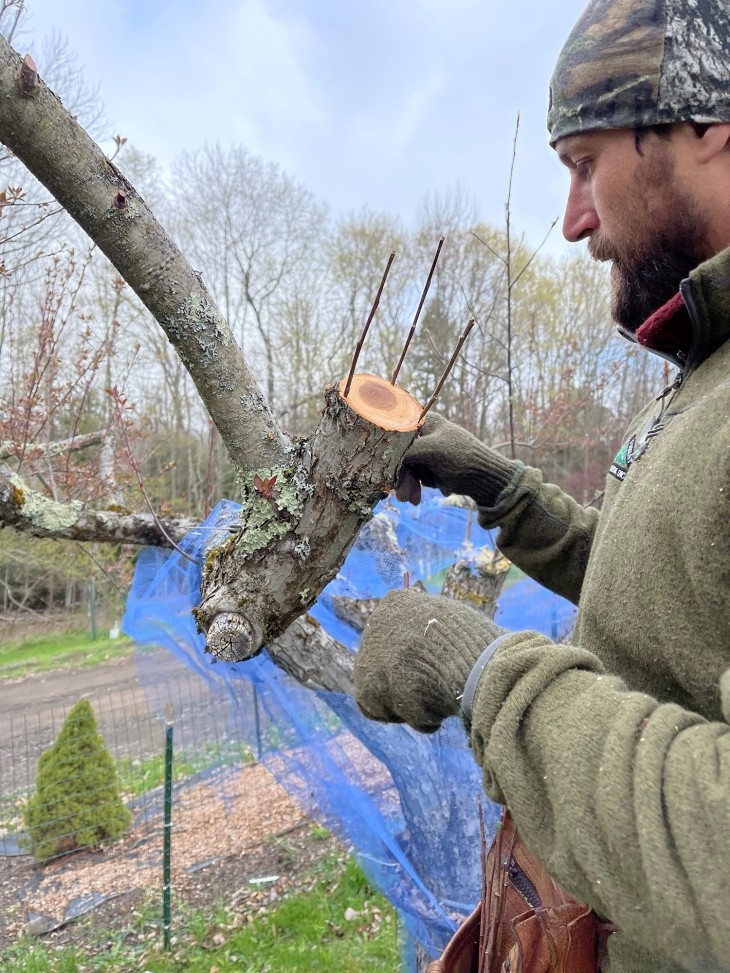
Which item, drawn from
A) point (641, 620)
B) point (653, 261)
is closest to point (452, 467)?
point (653, 261)

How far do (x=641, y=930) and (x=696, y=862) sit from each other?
0.49 feet

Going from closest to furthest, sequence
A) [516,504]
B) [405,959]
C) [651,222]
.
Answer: [651,222] < [516,504] < [405,959]

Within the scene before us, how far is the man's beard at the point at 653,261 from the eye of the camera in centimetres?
126

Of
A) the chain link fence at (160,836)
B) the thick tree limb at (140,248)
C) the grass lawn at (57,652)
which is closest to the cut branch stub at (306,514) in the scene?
the thick tree limb at (140,248)

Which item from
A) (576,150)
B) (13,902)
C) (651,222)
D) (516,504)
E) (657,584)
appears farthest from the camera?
(13,902)

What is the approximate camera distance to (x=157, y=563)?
126 inches

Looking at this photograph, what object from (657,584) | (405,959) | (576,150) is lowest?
(405,959)

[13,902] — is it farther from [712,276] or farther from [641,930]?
[712,276]

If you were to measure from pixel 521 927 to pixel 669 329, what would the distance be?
1.24m

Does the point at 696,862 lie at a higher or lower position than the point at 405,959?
higher

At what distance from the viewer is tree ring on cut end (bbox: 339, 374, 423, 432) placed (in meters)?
1.34

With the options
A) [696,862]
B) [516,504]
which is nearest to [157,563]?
[516,504]

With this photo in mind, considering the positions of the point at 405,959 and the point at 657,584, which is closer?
the point at 657,584

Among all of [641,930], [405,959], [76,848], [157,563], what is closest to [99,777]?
[76,848]
